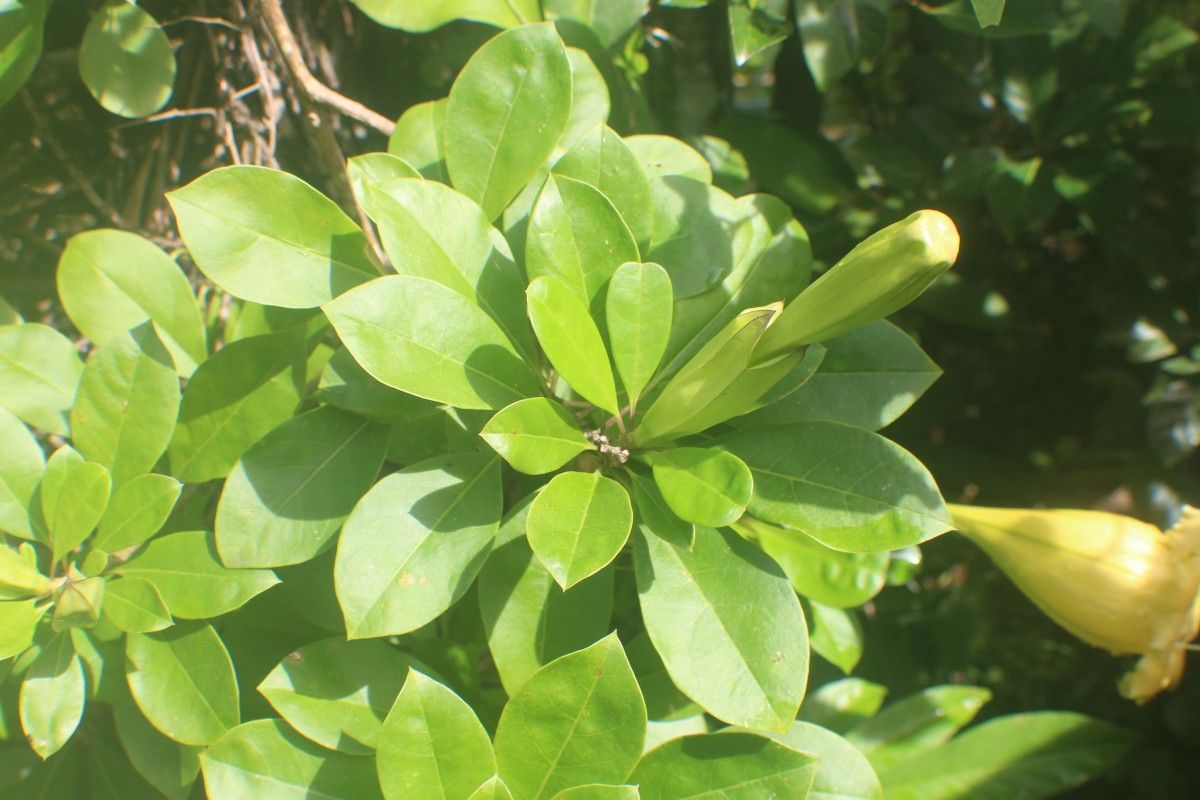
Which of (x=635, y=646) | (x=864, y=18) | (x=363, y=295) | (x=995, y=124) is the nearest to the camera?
(x=363, y=295)

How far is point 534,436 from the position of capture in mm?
621

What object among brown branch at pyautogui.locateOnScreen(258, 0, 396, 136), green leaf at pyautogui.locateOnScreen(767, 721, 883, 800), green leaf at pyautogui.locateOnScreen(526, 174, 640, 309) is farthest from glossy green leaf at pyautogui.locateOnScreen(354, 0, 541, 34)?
green leaf at pyautogui.locateOnScreen(767, 721, 883, 800)

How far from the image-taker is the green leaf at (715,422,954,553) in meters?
0.63

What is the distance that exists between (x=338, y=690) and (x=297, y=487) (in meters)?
0.17

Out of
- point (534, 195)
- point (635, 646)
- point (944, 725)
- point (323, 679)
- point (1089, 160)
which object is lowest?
point (944, 725)

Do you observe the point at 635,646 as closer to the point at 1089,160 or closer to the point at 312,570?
the point at 312,570

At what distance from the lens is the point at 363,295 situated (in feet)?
1.96

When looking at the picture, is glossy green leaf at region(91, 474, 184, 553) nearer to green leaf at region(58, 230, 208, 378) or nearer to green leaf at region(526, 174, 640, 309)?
green leaf at region(58, 230, 208, 378)

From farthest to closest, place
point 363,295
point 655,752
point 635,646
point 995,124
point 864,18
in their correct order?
point 995,124, point 864,18, point 635,646, point 655,752, point 363,295

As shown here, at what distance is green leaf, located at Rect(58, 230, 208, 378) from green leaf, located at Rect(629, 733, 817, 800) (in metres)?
0.58

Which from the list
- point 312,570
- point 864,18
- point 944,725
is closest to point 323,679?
point 312,570

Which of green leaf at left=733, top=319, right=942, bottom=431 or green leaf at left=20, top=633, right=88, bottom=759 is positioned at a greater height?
green leaf at left=733, top=319, right=942, bottom=431

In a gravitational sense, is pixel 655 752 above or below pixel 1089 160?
below

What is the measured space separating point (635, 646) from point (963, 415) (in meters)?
1.18
